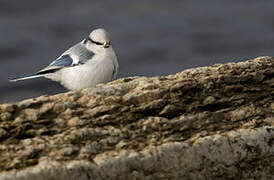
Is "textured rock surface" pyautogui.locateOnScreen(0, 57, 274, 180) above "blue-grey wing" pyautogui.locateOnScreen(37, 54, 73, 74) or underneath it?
underneath

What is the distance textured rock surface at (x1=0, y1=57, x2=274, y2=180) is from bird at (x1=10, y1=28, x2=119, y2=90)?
29.3 inches

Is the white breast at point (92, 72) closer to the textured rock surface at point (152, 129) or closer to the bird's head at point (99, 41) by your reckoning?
the bird's head at point (99, 41)

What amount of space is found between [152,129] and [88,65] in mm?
1187

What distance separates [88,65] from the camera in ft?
19.7

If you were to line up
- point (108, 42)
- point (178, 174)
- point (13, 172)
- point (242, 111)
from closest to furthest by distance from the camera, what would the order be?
point (13, 172) < point (178, 174) < point (242, 111) < point (108, 42)

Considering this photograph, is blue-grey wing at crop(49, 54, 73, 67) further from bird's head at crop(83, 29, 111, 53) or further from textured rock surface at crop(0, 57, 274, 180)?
textured rock surface at crop(0, 57, 274, 180)

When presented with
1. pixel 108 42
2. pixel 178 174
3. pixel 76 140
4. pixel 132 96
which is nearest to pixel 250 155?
pixel 178 174

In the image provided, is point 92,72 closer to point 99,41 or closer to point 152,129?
point 99,41

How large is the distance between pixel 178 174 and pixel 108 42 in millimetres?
1571

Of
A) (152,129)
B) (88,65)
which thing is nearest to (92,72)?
(88,65)

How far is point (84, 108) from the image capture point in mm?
4969

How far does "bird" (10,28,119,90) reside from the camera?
19.6 feet

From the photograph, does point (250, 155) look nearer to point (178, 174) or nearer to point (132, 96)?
point (178, 174)

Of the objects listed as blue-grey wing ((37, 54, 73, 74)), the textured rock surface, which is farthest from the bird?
the textured rock surface
